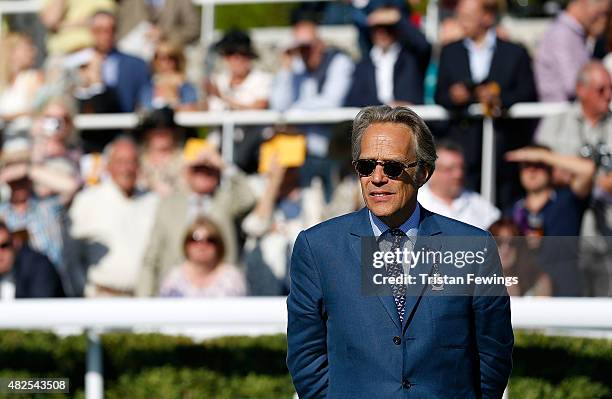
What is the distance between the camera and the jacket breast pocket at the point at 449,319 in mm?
3516

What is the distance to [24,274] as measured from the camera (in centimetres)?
764

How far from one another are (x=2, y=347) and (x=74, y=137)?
2369 mm

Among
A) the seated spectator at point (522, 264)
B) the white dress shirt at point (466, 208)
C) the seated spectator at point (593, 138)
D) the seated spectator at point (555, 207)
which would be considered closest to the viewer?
the seated spectator at point (522, 264)

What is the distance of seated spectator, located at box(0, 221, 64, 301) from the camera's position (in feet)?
25.0

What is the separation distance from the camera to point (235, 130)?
8273mm

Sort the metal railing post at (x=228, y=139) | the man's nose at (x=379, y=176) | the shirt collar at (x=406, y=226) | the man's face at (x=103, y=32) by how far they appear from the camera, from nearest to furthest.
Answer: the man's nose at (x=379, y=176) → the shirt collar at (x=406, y=226) → the metal railing post at (x=228, y=139) → the man's face at (x=103, y=32)

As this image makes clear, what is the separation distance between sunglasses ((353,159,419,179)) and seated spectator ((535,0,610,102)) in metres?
4.25

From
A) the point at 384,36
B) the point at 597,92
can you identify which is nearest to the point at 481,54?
the point at 384,36

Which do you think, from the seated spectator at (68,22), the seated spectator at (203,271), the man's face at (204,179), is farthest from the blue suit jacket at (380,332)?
the seated spectator at (68,22)

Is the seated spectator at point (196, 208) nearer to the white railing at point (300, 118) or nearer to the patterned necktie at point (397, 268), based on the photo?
the white railing at point (300, 118)

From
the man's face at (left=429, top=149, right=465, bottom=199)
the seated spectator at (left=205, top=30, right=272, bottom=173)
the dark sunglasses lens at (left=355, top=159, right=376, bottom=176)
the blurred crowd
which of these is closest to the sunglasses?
the dark sunglasses lens at (left=355, top=159, right=376, bottom=176)

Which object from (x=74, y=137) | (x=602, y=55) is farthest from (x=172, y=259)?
(x=602, y=55)

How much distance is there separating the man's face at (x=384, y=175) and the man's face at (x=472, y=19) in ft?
14.3

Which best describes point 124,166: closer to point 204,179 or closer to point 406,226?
point 204,179
